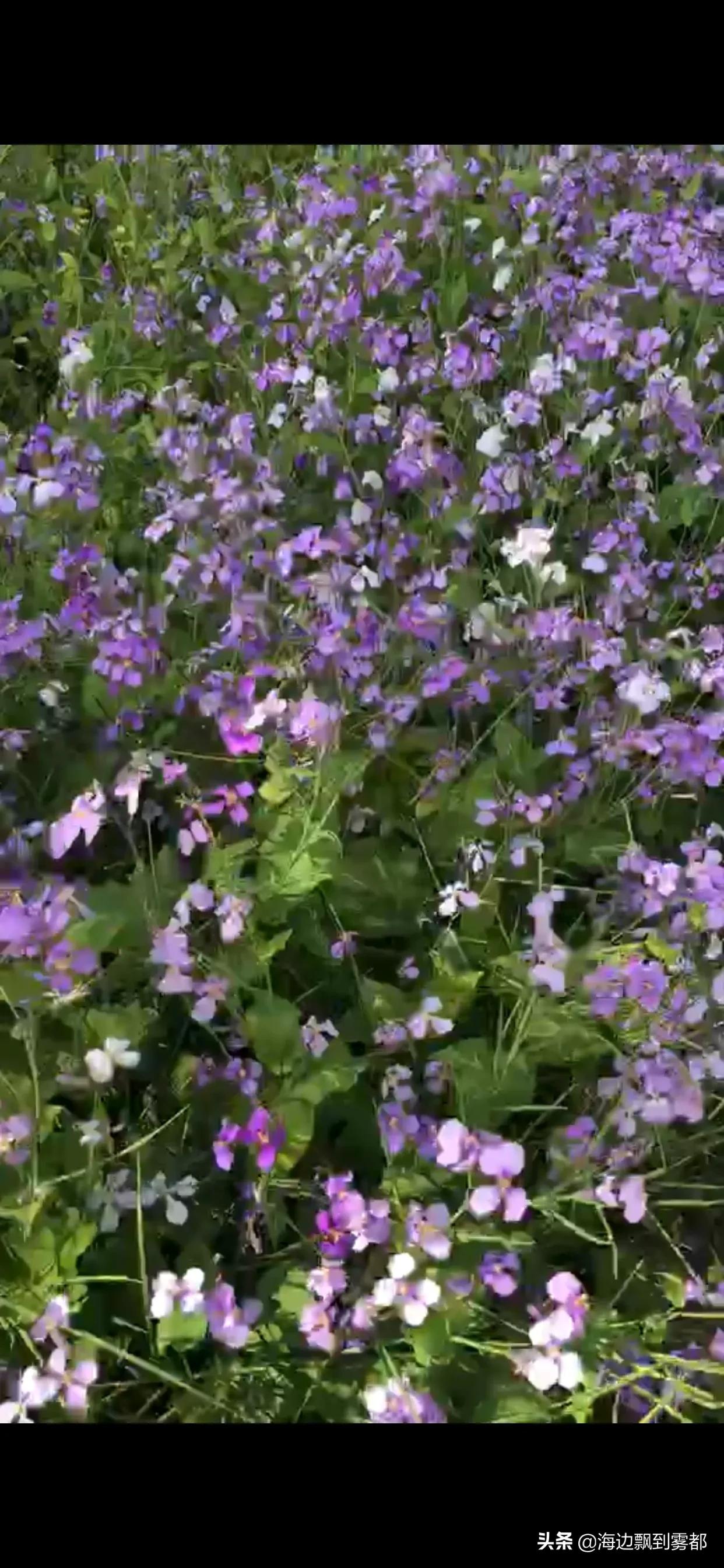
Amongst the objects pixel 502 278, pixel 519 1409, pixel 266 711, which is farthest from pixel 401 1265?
pixel 502 278

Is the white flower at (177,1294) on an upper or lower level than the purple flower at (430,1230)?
lower

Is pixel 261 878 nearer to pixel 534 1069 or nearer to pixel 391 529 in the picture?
pixel 534 1069

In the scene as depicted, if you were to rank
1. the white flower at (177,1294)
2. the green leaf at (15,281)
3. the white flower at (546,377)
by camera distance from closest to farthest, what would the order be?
1. the white flower at (177,1294)
2. the white flower at (546,377)
3. the green leaf at (15,281)

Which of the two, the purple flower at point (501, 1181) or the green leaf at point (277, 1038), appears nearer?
the purple flower at point (501, 1181)

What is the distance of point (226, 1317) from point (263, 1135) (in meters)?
0.23

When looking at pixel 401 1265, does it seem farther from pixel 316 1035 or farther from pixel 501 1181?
pixel 316 1035

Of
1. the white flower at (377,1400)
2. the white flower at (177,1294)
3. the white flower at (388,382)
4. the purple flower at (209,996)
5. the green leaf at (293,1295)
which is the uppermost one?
the white flower at (388,382)

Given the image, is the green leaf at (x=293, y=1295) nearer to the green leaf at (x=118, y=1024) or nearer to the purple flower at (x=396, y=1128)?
the purple flower at (x=396, y=1128)

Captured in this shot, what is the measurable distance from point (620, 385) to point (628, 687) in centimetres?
143

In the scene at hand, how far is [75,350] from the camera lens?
10.7ft

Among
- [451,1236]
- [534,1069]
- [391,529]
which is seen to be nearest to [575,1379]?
[451,1236]

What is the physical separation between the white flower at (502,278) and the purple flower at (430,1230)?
9.56 ft

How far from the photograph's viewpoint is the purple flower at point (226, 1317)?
138cm

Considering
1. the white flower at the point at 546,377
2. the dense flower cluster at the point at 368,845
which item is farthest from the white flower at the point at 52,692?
the white flower at the point at 546,377
